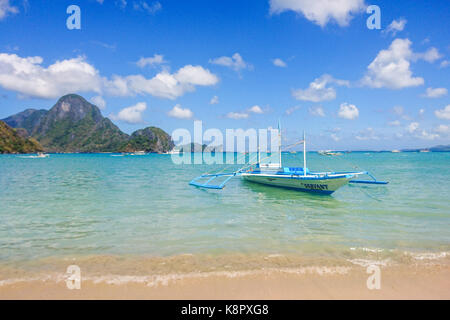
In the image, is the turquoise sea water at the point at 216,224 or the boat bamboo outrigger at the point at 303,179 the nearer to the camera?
the turquoise sea water at the point at 216,224

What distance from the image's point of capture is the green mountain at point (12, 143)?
12900 cm

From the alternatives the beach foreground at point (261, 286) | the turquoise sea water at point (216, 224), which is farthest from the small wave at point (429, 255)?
the beach foreground at point (261, 286)

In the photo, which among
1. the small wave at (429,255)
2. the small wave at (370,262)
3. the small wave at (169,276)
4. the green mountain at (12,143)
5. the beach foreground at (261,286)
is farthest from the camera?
the green mountain at (12,143)

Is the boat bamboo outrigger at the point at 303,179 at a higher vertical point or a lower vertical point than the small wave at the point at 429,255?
higher

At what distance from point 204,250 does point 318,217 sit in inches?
261

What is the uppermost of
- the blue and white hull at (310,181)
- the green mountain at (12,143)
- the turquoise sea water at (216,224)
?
the green mountain at (12,143)

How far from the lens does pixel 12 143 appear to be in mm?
134625

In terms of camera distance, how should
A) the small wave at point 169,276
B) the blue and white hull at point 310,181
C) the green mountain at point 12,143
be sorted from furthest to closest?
the green mountain at point 12,143 → the blue and white hull at point 310,181 → the small wave at point 169,276

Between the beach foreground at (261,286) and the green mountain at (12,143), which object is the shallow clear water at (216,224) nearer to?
the beach foreground at (261,286)

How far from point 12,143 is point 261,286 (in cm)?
17493

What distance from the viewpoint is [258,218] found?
11.6 meters

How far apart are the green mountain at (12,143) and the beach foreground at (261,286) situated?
164 metres

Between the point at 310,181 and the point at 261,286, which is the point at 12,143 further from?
the point at 261,286
